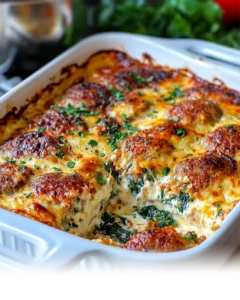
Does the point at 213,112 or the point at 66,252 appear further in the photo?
the point at 213,112

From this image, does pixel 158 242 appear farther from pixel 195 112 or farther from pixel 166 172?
pixel 195 112

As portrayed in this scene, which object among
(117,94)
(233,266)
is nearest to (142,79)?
(117,94)

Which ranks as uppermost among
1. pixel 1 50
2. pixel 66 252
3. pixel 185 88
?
pixel 66 252

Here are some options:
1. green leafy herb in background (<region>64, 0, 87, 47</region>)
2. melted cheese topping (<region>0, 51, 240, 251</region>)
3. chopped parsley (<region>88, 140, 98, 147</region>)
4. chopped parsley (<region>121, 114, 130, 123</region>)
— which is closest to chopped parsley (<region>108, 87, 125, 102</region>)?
melted cheese topping (<region>0, 51, 240, 251</region>)

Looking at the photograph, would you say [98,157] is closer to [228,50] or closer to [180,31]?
[228,50]

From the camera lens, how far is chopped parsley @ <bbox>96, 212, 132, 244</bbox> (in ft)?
9.08

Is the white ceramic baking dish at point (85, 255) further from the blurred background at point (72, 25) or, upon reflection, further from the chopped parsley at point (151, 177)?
the blurred background at point (72, 25)

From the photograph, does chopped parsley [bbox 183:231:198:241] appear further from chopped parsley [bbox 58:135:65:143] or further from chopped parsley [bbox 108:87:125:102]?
chopped parsley [bbox 108:87:125:102]

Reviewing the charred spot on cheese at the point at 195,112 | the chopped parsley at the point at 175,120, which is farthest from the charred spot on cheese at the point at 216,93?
the chopped parsley at the point at 175,120

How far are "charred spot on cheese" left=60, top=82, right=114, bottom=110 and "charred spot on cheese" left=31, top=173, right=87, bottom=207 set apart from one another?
2.47 feet

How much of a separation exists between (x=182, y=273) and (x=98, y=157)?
38.9 inches
